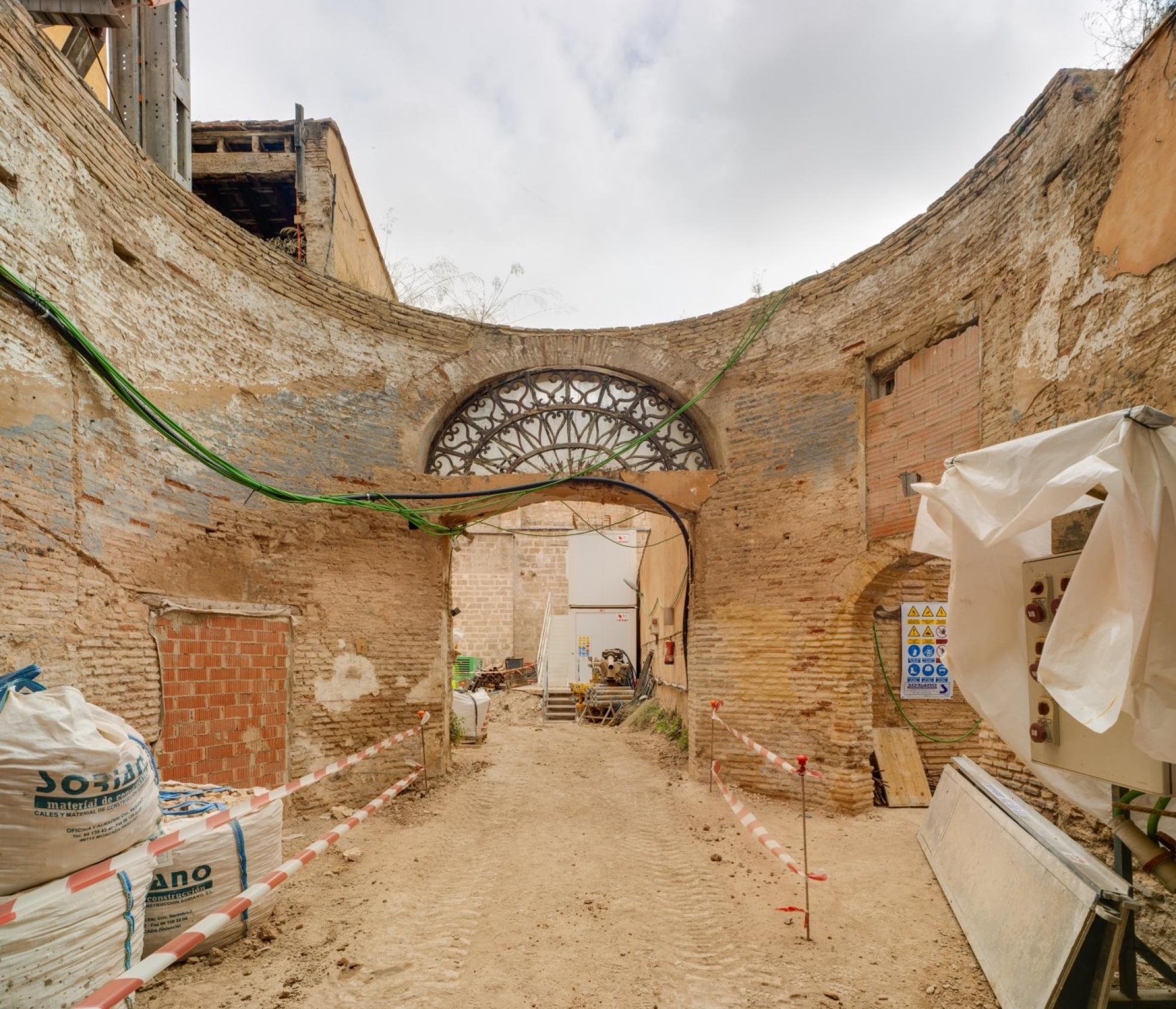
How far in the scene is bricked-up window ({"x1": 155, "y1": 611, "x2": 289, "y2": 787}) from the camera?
5.14 metres

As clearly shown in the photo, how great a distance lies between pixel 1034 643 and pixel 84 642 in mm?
5640

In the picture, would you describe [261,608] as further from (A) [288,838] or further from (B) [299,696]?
(A) [288,838]

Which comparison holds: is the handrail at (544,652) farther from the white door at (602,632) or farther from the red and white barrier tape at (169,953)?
the red and white barrier tape at (169,953)

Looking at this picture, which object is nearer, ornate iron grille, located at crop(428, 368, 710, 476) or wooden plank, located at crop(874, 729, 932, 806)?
wooden plank, located at crop(874, 729, 932, 806)

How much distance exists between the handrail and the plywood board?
11.4 m

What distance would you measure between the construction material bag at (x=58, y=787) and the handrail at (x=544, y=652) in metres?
12.6

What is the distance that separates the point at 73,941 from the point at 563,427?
6338mm

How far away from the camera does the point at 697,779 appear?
7.48 metres

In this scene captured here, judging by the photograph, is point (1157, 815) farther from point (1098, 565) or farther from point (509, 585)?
point (509, 585)

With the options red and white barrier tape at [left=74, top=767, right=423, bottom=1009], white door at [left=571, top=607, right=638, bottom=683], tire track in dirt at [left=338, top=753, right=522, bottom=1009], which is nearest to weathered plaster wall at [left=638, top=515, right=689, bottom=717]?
white door at [left=571, top=607, right=638, bottom=683]

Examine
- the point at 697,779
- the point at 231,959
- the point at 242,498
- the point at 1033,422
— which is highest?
the point at 1033,422

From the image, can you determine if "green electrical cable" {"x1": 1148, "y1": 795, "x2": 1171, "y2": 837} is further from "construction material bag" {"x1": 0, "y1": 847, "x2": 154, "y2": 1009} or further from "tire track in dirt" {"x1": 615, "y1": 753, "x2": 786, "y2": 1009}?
"construction material bag" {"x1": 0, "y1": 847, "x2": 154, "y2": 1009}

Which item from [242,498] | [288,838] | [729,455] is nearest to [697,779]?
[729,455]

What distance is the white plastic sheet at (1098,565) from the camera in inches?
85.4
